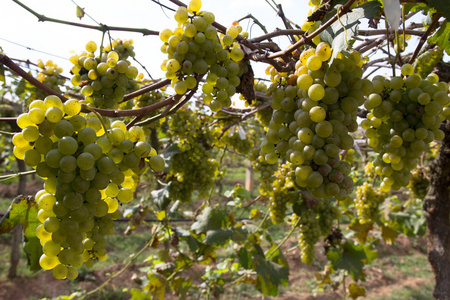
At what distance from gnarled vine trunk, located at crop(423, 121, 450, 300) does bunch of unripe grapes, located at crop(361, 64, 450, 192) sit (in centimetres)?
113

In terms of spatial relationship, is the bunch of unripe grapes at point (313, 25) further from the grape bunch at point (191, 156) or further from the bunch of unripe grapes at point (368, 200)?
the bunch of unripe grapes at point (368, 200)

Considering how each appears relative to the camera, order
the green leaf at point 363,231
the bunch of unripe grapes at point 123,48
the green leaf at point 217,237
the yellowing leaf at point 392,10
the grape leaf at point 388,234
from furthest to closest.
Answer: the grape leaf at point 388,234 → the green leaf at point 363,231 → the green leaf at point 217,237 → the bunch of unripe grapes at point 123,48 → the yellowing leaf at point 392,10

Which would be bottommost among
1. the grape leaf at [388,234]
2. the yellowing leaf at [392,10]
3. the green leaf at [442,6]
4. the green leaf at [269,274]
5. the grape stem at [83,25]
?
the green leaf at [269,274]

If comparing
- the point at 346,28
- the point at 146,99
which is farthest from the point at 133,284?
the point at 346,28

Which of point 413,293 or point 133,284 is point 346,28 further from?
point 413,293

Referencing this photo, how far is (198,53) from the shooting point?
79cm

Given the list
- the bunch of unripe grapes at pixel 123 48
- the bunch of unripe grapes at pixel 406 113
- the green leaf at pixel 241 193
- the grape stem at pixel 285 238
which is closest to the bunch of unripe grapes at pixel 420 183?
the grape stem at pixel 285 238

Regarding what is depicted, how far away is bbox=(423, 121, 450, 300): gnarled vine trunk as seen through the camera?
5.77 ft

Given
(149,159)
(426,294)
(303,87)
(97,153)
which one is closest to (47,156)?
(97,153)

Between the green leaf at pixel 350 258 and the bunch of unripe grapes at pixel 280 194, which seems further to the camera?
the green leaf at pixel 350 258

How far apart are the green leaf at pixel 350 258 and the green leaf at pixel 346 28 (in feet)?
7.61

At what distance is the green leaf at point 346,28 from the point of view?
629 millimetres

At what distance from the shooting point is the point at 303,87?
0.67 meters

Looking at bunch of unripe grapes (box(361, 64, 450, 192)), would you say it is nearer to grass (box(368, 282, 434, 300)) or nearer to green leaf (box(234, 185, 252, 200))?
green leaf (box(234, 185, 252, 200))
